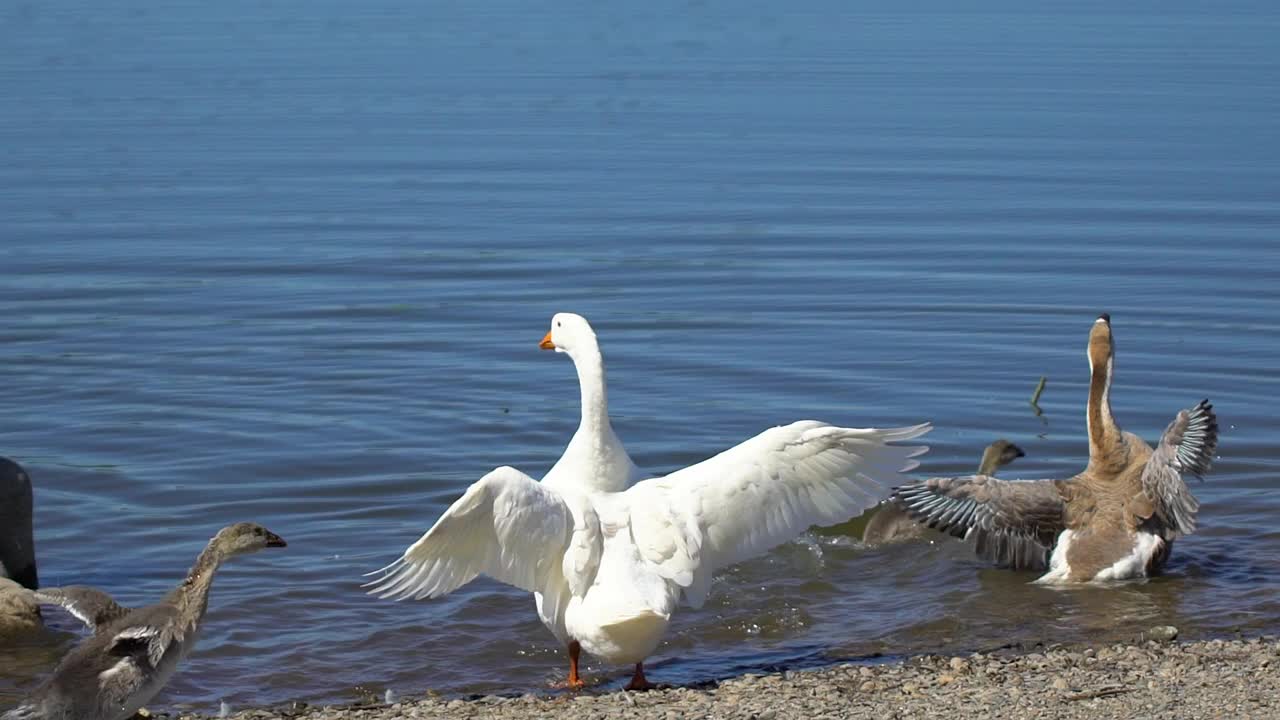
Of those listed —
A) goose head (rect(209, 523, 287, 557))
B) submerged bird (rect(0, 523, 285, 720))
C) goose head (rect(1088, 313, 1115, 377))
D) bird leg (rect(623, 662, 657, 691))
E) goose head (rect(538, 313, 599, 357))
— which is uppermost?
goose head (rect(538, 313, 599, 357))

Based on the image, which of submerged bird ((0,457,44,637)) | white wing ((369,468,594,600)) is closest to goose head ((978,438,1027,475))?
white wing ((369,468,594,600))

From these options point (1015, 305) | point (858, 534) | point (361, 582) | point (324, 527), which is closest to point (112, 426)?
point (324, 527)

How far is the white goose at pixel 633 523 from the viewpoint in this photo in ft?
28.2

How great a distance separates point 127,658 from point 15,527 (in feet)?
9.40

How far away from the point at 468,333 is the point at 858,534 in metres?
5.43

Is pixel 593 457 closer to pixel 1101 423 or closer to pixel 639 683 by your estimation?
pixel 639 683

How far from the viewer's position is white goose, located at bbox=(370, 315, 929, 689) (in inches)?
339

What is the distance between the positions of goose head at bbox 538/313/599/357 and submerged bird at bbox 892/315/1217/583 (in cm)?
232

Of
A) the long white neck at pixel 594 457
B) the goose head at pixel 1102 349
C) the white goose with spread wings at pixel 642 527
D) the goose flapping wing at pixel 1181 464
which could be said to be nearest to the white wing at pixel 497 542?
the white goose with spread wings at pixel 642 527

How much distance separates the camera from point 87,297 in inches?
699

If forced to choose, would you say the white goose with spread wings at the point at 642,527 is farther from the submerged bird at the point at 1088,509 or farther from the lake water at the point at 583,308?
the submerged bird at the point at 1088,509

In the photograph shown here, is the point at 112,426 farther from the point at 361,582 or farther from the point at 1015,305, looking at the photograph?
the point at 1015,305

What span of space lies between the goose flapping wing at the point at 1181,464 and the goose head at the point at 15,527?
20.5 ft

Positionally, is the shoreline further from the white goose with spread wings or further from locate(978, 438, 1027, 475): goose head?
locate(978, 438, 1027, 475): goose head
